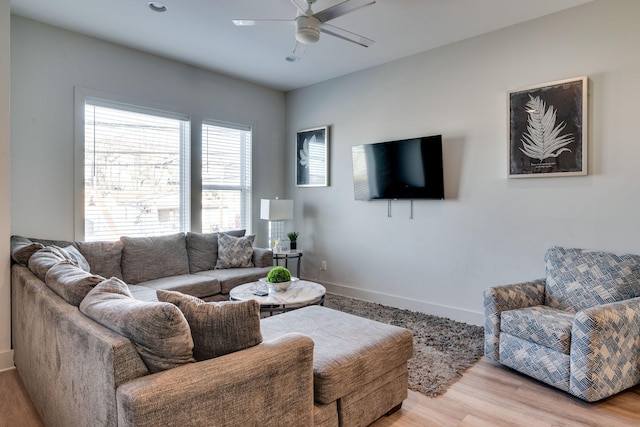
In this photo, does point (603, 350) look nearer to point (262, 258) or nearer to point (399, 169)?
point (399, 169)

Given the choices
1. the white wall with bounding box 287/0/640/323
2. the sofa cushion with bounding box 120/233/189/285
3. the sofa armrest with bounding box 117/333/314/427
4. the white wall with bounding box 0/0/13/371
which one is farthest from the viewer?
the sofa cushion with bounding box 120/233/189/285

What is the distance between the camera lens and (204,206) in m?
4.75

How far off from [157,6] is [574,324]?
3.92m

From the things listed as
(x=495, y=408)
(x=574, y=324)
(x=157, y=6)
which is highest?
(x=157, y=6)

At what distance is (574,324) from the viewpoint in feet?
7.64

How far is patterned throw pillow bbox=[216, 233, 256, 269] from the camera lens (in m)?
4.30

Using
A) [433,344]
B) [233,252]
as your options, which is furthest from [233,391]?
[233,252]

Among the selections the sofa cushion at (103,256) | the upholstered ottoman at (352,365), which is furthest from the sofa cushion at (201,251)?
the upholstered ottoman at (352,365)

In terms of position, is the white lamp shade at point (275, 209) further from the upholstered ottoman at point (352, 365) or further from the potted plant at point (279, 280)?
the upholstered ottoman at point (352, 365)

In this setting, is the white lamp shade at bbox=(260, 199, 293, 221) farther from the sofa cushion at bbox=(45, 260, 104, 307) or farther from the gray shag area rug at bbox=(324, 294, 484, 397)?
the sofa cushion at bbox=(45, 260, 104, 307)

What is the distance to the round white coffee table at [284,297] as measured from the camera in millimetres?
2805

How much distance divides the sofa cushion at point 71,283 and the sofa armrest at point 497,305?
2591mm

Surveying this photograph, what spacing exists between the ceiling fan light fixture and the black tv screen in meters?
1.80

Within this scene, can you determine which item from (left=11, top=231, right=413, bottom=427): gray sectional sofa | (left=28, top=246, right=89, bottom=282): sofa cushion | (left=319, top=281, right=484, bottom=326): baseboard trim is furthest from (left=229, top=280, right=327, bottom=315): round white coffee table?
(left=319, top=281, right=484, bottom=326): baseboard trim
